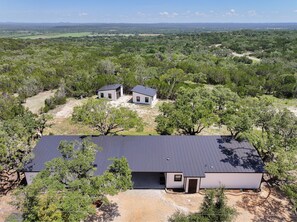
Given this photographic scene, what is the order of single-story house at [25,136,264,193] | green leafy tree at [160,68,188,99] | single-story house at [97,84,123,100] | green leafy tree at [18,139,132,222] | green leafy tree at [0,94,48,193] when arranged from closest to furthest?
1. green leafy tree at [18,139,132,222]
2. green leafy tree at [0,94,48,193]
3. single-story house at [25,136,264,193]
4. single-story house at [97,84,123,100]
5. green leafy tree at [160,68,188,99]

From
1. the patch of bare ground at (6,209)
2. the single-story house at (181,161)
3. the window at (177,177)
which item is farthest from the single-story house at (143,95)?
the patch of bare ground at (6,209)

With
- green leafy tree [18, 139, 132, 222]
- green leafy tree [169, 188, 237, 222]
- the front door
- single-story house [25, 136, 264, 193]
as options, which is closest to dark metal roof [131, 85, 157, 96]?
single-story house [25, 136, 264, 193]

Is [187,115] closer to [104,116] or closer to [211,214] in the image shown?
[104,116]

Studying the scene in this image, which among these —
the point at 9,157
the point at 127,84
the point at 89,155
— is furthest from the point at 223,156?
the point at 127,84

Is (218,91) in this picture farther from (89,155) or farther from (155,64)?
(155,64)

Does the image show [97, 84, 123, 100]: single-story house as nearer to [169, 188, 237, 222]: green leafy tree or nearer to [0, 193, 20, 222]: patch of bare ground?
[0, 193, 20, 222]: patch of bare ground

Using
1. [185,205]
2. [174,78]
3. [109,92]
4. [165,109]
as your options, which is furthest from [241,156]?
[174,78]

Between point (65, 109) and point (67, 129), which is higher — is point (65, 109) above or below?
below
